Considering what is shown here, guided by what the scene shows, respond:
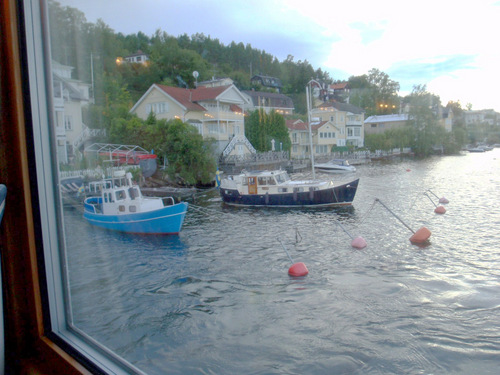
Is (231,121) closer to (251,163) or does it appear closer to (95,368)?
(251,163)

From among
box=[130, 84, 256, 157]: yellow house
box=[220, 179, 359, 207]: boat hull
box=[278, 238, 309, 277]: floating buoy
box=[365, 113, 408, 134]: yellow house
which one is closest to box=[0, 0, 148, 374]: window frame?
box=[130, 84, 256, 157]: yellow house

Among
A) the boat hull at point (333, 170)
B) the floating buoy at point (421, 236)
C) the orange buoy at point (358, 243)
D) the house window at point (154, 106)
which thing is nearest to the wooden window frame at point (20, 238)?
the house window at point (154, 106)

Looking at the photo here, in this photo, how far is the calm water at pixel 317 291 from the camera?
1.89 metres

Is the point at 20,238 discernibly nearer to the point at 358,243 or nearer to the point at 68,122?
the point at 68,122

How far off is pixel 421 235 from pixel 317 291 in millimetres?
2233

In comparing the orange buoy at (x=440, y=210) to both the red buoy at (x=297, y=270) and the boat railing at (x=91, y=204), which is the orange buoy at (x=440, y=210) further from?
the boat railing at (x=91, y=204)

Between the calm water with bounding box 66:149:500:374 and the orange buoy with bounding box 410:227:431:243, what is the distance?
0.12m

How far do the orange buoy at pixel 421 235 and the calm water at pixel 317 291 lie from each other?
12cm

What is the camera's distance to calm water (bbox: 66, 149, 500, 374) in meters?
1.89

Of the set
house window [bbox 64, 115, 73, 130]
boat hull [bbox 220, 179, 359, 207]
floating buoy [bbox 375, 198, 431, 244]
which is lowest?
floating buoy [bbox 375, 198, 431, 244]

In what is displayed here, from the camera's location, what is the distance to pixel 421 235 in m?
5.12

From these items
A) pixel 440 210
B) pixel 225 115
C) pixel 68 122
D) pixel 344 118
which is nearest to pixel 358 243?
pixel 440 210

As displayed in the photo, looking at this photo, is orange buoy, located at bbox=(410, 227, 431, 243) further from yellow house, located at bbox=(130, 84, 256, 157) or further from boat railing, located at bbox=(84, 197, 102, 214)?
boat railing, located at bbox=(84, 197, 102, 214)

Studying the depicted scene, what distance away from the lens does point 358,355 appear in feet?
7.61
